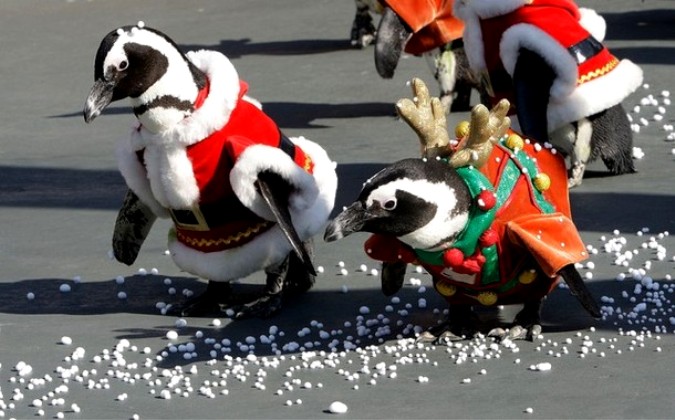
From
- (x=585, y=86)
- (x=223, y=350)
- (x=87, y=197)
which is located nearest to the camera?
(x=223, y=350)

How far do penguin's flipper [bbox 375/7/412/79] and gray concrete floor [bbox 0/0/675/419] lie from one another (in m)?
0.41

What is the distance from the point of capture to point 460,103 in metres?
8.82

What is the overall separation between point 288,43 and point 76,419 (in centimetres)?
660

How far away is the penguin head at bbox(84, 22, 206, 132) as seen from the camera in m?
5.46

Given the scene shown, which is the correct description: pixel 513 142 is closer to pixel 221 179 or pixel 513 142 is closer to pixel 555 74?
pixel 221 179

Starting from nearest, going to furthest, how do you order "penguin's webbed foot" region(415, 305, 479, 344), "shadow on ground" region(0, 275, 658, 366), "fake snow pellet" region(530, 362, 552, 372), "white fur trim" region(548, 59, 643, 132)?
"fake snow pellet" region(530, 362, 552, 372) → "penguin's webbed foot" region(415, 305, 479, 344) → "shadow on ground" region(0, 275, 658, 366) → "white fur trim" region(548, 59, 643, 132)

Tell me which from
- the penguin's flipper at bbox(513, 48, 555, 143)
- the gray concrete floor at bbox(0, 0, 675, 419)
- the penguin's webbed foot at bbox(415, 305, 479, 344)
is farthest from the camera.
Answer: the penguin's flipper at bbox(513, 48, 555, 143)

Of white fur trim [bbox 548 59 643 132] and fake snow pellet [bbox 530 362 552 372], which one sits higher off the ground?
fake snow pellet [bbox 530 362 552 372]

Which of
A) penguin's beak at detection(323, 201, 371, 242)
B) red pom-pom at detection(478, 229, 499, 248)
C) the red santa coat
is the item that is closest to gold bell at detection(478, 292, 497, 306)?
the red santa coat

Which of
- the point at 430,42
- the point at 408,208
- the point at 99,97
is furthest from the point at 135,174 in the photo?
the point at 430,42

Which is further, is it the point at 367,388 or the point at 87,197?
the point at 87,197

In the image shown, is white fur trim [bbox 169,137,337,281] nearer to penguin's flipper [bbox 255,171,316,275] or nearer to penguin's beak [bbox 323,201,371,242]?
penguin's flipper [bbox 255,171,316,275]

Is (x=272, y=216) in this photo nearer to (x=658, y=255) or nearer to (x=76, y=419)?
(x=76, y=419)

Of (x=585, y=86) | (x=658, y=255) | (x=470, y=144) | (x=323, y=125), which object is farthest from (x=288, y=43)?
(x=470, y=144)
